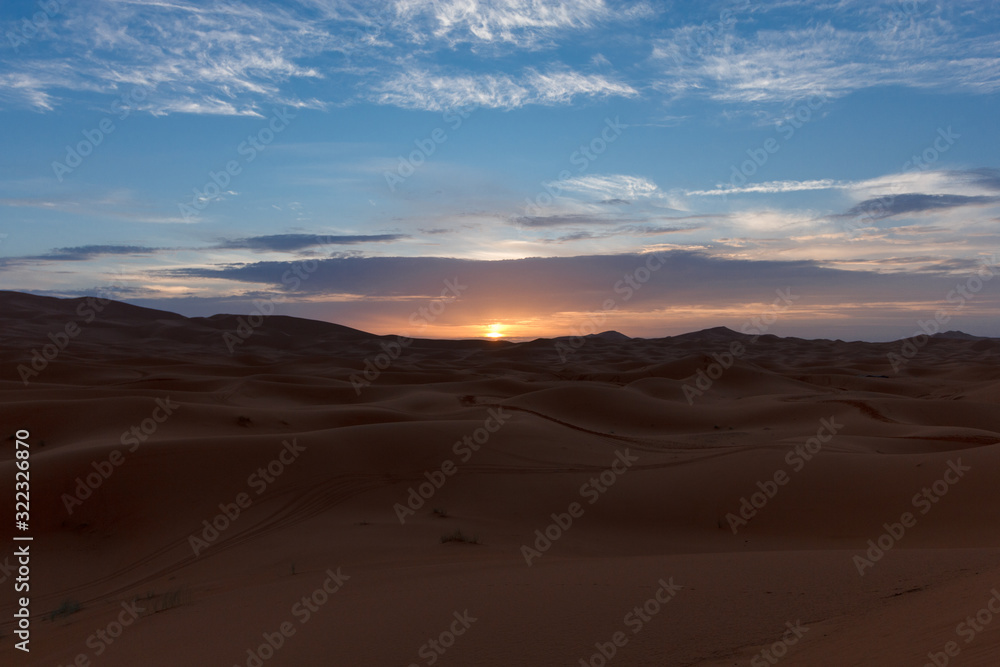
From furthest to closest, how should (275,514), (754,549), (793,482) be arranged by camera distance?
(793,482) → (275,514) → (754,549)

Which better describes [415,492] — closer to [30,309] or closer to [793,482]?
[793,482]

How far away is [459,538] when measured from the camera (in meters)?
7.41

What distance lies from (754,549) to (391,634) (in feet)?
16.7

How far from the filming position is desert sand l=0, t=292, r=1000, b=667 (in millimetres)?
4035

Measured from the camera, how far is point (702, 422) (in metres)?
17.2

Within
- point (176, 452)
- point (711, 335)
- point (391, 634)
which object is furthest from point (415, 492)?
point (711, 335)

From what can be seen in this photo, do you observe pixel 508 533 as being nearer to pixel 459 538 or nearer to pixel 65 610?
pixel 459 538

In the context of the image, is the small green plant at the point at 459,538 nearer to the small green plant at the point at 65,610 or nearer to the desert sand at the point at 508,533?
the desert sand at the point at 508,533

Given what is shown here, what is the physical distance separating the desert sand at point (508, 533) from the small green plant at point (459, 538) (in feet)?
0.19

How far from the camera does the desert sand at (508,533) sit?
4035 millimetres

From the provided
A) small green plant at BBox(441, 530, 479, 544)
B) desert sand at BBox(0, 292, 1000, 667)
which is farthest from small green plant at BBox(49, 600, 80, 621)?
small green plant at BBox(441, 530, 479, 544)

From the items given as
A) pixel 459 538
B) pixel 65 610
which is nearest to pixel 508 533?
pixel 459 538

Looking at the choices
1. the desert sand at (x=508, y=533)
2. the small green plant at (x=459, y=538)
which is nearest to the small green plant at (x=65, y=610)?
the desert sand at (x=508, y=533)

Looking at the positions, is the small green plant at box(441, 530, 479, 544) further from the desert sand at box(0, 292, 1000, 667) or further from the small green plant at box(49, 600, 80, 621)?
the small green plant at box(49, 600, 80, 621)
